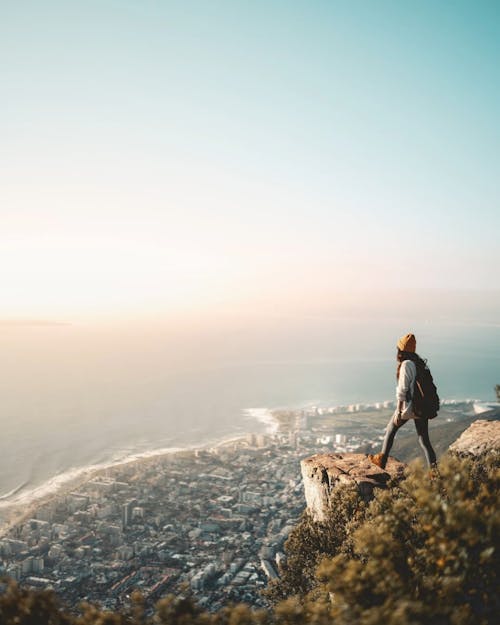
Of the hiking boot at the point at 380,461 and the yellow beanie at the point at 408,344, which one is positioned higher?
the yellow beanie at the point at 408,344

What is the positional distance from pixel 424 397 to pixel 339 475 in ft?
11.1

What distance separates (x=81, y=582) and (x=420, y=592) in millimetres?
21631

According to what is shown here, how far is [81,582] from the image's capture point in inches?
783

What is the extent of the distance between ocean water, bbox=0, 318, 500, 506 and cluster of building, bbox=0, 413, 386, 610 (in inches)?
284

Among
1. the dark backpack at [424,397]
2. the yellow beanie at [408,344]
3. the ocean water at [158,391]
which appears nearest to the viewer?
the dark backpack at [424,397]

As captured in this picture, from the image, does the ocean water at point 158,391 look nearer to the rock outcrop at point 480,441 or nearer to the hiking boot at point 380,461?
the hiking boot at point 380,461

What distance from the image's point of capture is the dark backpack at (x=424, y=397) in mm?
7773

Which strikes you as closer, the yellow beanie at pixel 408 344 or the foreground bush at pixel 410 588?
the foreground bush at pixel 410 588

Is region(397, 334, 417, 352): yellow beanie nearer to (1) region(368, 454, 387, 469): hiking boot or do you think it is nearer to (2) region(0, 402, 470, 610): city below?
(1) region(368, 454, 387, 469): hiking boot

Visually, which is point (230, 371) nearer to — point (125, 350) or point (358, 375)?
point (358, 375)

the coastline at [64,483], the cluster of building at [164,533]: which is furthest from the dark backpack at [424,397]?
the coastline at [64,483]

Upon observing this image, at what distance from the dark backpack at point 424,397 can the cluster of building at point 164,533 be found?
35.9 feet

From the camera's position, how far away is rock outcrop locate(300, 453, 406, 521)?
9164 millimetres

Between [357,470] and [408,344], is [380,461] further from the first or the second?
[408,344]
